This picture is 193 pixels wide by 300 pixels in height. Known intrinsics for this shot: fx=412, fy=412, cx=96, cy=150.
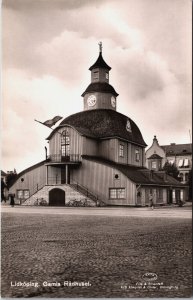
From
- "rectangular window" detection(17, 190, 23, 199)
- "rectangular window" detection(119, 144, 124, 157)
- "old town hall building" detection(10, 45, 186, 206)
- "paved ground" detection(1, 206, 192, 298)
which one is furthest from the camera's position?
"rectangular window" detection(119, 144, 124, 157)

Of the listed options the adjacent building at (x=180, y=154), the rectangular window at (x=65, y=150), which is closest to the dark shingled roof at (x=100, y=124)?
the rectangular window at (x=65, y=150)

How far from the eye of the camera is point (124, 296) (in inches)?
327

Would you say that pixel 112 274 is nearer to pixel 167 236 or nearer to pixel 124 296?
pixel 124 296

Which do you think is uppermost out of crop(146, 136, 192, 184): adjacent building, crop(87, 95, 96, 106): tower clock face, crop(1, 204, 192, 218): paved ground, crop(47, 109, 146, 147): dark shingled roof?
crop(87, 95, 96, 106): tower clock face

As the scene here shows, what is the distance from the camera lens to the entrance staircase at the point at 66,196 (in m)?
34.1

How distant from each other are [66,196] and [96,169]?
3522mm

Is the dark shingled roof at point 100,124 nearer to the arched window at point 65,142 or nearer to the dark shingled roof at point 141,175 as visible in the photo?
the arched window at point 65,142

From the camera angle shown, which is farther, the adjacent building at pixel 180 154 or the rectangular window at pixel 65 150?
the rectangular window at pixel 65 150

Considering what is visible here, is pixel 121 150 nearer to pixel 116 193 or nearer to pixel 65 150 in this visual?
pixel 65 150

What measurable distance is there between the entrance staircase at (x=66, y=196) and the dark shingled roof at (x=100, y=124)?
547 cm

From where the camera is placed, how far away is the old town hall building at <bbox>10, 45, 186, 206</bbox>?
114ft

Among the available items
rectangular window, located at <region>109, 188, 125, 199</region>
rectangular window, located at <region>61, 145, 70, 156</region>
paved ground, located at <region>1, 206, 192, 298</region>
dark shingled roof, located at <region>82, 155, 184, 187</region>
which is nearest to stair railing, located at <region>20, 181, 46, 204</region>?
rectangular window, located at <region>61, 145, 70, 156</region>

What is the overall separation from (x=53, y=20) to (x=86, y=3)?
1081 millimetres

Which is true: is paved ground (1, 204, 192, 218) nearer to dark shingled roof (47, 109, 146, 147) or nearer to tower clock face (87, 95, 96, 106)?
tower clock face (87, 95, 96, 106)
